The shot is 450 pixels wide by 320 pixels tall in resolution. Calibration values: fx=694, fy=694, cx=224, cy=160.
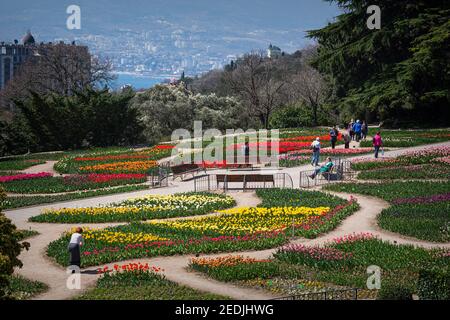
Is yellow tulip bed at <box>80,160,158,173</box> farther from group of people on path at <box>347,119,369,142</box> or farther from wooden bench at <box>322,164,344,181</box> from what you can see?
group of people on path at <box>347,119,369,142</box>

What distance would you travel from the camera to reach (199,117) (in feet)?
244

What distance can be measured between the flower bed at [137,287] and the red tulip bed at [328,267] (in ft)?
4.91

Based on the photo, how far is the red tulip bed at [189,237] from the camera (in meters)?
21.0

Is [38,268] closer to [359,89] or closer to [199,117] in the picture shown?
[359,89]

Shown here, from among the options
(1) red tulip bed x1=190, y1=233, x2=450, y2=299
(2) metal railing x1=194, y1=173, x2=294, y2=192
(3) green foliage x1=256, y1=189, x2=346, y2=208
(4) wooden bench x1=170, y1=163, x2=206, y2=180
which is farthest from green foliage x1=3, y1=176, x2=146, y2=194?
(1) red tulip bed x1=190, y1=233, x2=450, y2=299

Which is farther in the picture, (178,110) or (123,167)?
(178,110)

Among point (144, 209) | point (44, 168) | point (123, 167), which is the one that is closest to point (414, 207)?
point (144, 209)

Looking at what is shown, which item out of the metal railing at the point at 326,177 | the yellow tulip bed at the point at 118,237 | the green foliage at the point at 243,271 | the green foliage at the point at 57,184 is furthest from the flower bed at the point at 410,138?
the green foliage at the point at 243,271

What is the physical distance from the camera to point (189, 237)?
23094 mm

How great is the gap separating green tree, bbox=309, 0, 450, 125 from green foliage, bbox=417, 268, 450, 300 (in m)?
33.7

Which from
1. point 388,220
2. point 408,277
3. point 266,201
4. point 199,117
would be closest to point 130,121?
point 199,117

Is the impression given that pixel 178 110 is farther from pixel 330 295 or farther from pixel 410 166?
pixel 330 295

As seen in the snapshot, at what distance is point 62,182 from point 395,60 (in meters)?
30.1

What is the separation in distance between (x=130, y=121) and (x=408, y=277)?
144 ft
